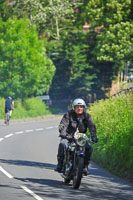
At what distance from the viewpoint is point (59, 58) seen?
202ft

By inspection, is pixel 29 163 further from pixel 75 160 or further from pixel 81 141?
pixel 81 141

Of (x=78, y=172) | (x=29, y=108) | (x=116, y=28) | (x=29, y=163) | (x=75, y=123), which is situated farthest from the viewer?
(x=29, y=108)

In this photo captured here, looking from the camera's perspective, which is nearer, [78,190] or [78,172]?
[78,172]

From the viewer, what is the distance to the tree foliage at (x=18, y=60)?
1906 inches

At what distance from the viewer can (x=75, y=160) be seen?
12070mm

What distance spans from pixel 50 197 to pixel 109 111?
9245mm

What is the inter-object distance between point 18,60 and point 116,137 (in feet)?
108

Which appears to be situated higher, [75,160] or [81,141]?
[81,141]

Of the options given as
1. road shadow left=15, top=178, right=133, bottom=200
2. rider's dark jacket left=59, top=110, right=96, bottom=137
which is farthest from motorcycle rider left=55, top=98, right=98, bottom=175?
road shadow left=15, top=178, right=133, bottom=200

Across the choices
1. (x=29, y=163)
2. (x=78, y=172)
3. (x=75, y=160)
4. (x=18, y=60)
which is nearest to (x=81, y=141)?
(x=75, y=160)

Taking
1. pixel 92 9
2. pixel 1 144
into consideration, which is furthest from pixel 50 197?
pixel 92 9

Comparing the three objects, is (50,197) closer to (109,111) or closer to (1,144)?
(109,111)

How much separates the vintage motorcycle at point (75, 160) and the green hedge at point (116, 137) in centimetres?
183

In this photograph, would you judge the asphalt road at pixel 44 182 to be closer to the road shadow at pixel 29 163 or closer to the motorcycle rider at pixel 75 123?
the road shadow at pixel 29 163
